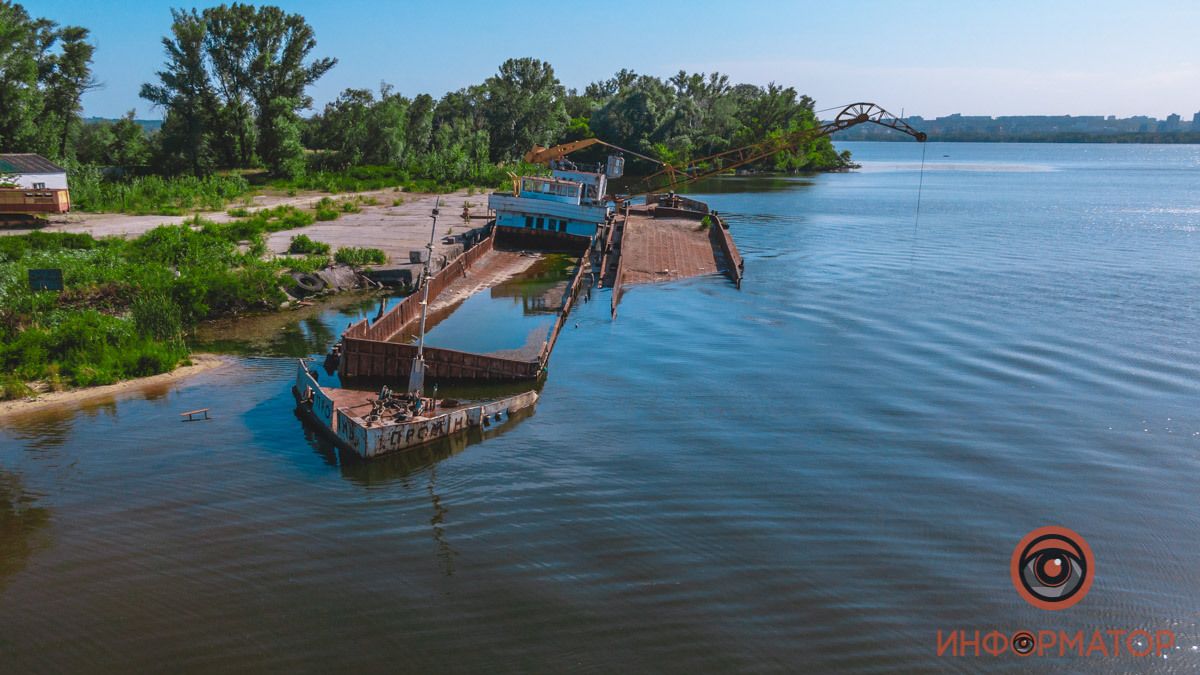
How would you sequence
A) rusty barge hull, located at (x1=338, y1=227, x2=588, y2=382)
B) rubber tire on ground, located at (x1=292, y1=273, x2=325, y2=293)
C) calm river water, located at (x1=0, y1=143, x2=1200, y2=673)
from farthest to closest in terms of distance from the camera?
1. rubber tire on ground, located at (x1=292, y1=273, x2=325, y2=293)
2. rusty barge hull, located at (x1=338, y1=227, x2=588, y2=382)
3. calm river water, located at (x1=0, y1=143, x2=1200, y2=673)

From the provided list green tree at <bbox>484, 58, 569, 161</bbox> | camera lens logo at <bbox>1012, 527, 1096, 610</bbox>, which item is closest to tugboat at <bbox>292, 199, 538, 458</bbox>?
camera lens logo at <bbox>1012, 527, 1096, 610</bbox>

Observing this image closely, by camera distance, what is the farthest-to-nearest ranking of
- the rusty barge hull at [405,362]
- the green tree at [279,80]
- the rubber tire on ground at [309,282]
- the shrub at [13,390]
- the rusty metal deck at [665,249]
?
1. the green tree at [279,80]
2. the rusty metal deck at [665,249]
3. the rubber tire on ground at [309,282]
4. the rusty barge hull at [405,362]
5. the shrub at [13,390]

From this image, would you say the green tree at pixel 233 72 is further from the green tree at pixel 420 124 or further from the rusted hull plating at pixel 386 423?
the rusted hull plating at pixel 386 423

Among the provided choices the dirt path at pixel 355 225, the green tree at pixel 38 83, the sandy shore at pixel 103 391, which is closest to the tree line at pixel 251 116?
the green tree at pixel 38 83

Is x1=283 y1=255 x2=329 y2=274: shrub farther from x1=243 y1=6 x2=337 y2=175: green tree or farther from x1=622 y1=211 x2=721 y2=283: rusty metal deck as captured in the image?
x1=243 y1=6 x2=337 y2=175: green tree

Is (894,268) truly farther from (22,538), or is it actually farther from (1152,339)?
(22,538)

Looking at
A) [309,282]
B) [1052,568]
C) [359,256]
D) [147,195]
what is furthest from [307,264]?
[1052,568]
